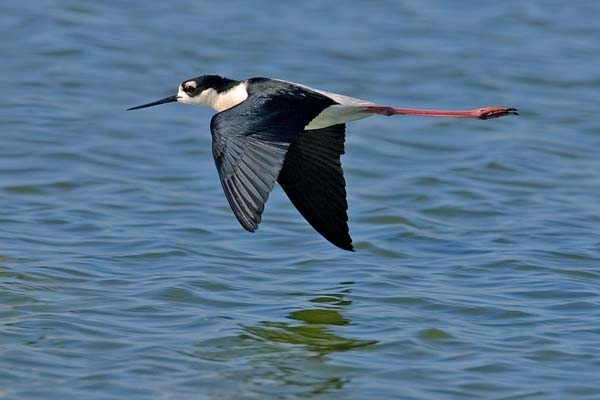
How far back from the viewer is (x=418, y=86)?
12734 millimetres

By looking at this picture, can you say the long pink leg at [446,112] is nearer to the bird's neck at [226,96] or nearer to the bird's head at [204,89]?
the bird's neck at [226,96]

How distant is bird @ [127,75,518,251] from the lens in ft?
22.3

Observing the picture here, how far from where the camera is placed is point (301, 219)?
9.43 metres

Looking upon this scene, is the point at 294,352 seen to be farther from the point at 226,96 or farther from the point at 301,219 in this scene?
the point at 301,219

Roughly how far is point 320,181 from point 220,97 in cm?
87

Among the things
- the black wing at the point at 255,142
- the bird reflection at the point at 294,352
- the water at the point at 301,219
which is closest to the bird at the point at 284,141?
the black wing at the point at 255,142

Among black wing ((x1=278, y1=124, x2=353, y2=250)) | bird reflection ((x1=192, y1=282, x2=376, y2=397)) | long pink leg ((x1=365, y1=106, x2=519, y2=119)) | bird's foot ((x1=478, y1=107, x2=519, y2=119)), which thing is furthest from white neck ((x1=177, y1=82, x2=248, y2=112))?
bird's foot ((x1=478, y1=107, x2=519, y2=119))

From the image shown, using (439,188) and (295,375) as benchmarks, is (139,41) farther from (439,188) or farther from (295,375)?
(295,375)

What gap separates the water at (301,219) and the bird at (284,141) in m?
0.42

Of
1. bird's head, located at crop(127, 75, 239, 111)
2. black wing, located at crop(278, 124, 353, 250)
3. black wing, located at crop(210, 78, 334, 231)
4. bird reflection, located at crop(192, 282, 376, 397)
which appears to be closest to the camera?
bird reflection, located at crop(192, 282, 376, 397)

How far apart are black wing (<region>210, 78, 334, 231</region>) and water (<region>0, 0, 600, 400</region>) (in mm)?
798

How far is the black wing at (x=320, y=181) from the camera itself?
829 cm

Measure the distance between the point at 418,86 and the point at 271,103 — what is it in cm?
523

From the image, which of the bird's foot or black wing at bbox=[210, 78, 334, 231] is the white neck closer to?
black wing at bbox=[210, 78, 334, 231]
